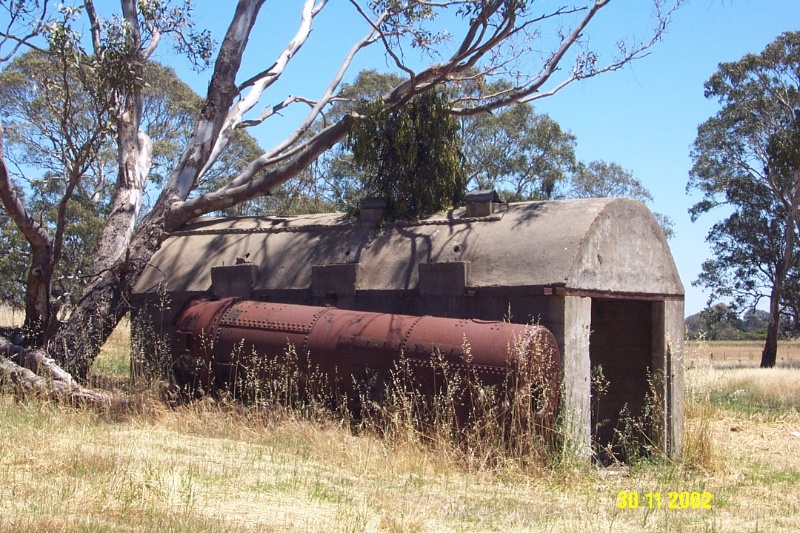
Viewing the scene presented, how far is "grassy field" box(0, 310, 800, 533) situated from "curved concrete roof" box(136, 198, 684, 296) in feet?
4.49

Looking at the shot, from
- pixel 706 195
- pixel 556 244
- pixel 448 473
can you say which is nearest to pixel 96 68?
pixel 556 244

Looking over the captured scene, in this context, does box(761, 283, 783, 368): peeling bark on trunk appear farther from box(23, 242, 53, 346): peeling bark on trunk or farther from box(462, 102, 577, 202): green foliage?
box(23, 242, 53, 346): peeling bark on trunk

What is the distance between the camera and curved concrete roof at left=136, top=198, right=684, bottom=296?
368 inches

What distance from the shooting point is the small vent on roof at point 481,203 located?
34.3ft

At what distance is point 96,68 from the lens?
35.7 ft

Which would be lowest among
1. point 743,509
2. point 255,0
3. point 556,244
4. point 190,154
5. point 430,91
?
point 743,509

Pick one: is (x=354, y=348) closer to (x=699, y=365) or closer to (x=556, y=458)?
(x=556, y=458)

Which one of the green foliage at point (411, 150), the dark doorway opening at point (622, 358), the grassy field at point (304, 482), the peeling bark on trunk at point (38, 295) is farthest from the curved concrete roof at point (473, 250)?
the grassy field at point (304, 482)

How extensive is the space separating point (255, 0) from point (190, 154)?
2699mm

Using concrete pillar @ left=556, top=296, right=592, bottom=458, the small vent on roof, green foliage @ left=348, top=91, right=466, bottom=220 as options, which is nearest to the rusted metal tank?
concrete pillar @ left=556, top=296, right=592, bottom=458

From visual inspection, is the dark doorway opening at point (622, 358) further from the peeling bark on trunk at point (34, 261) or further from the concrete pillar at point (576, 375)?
the peeling bark on trunk at point (34, 261)

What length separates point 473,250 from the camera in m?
9.84
